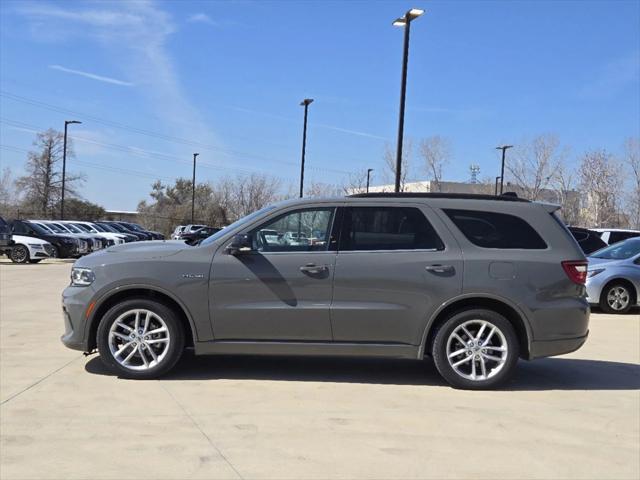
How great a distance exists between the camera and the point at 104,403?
521cm

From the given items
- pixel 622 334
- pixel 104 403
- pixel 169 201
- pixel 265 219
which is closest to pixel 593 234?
pixel 622 334

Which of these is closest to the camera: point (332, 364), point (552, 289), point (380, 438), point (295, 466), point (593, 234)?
point (295, 466)

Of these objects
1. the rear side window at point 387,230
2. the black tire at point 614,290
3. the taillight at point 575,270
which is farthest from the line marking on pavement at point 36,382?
the black tire at point 614,290

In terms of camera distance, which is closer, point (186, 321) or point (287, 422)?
point (287, 422)

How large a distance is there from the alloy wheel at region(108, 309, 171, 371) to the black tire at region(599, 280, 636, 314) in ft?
30.5

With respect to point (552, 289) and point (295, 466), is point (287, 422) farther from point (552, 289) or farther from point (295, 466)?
point (552, 289)

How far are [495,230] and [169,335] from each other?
3.32 m

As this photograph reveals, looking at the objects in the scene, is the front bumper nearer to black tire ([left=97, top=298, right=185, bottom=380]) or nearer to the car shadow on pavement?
black tire ([left=97, top=298, right=185, bottom=380])

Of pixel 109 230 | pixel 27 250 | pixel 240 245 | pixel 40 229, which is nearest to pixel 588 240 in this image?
pixel 240 245

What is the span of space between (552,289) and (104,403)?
420 cm

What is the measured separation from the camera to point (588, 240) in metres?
17.3

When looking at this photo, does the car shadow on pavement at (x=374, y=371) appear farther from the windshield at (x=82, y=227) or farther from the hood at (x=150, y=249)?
the windshield at (x=82, y=227)

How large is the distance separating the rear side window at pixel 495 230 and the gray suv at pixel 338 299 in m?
0.02

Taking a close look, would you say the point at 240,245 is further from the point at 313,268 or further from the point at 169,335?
the point at 169,335
